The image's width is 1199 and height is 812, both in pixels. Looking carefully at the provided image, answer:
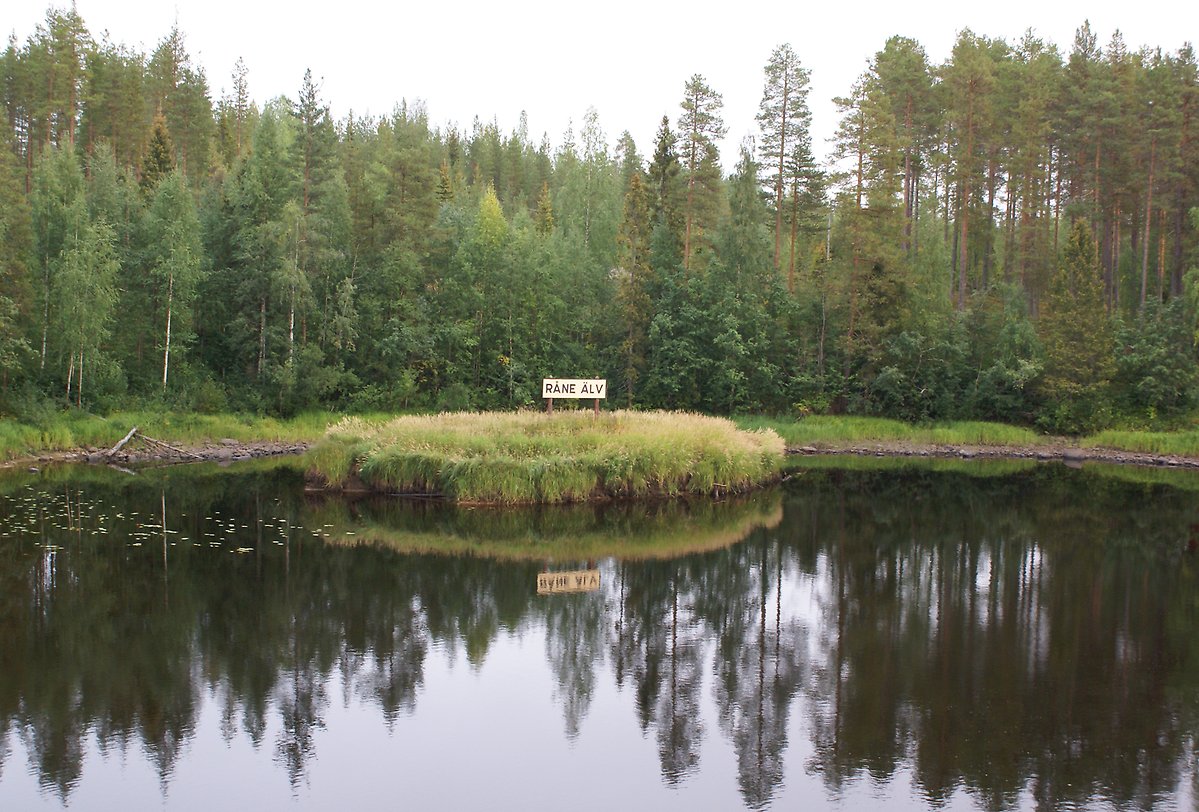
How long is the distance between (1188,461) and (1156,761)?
32653 mm

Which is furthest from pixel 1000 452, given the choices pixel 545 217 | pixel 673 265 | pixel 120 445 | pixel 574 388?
pixel 120 445

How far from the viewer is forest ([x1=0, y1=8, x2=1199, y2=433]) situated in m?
38.4

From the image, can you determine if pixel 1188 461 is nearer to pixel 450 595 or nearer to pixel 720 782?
pixel 450 595

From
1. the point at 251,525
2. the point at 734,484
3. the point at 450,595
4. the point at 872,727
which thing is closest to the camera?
the point at 872,727

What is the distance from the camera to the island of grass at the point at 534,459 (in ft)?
77.4

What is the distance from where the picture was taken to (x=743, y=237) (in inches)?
1747

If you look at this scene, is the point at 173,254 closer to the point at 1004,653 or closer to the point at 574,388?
the point at 574,388

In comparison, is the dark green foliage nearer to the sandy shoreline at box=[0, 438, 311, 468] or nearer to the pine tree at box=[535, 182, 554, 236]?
the pine tree at box=[535, 182, 554, 236]

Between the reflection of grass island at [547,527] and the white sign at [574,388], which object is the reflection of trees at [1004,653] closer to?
the reflection of grass island at [547,527]

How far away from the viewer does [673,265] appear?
1788 inches

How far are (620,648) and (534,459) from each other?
11137 mm

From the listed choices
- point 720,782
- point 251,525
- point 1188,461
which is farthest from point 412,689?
point 1188,461

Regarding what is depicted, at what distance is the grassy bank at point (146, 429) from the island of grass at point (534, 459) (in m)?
4.79

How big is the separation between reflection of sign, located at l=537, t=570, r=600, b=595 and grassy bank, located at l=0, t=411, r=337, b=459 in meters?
15.3
